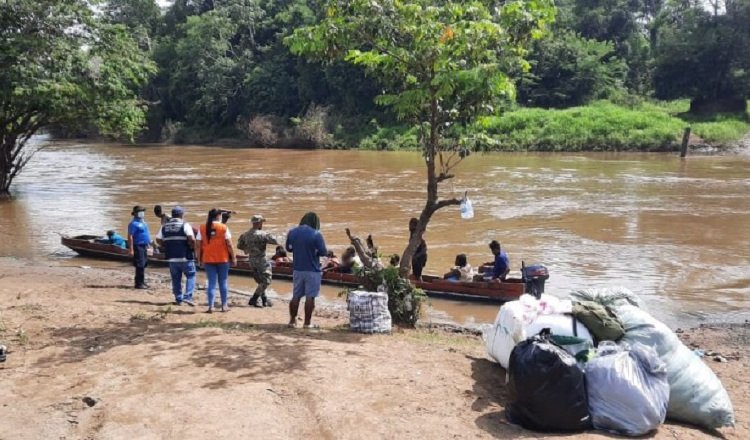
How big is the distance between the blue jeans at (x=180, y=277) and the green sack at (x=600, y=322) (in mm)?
6052

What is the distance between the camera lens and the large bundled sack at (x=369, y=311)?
26.6 ft

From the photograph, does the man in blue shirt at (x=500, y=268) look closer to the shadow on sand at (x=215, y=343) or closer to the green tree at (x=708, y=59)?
the shadow on sand at (x=215, y=343)

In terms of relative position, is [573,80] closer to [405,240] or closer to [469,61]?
[405,240]

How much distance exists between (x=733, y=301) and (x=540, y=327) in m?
8.47

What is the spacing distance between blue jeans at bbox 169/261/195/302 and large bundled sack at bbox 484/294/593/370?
5285 millimetres

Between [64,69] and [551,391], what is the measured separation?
2050cm

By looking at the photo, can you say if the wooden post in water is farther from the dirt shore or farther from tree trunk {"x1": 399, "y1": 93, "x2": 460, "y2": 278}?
tree trunk {"x1": 399, "y1": 93, "x2": 460, "y2": 278}

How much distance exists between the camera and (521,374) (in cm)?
→ 523

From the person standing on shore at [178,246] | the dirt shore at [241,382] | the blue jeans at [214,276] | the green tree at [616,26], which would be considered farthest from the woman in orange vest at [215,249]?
the green tree at [616,26]

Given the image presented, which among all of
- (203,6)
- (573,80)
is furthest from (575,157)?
(203,6)

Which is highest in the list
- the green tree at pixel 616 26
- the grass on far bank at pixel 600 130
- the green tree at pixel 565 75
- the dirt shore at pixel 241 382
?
the green tree at pixel 616 26

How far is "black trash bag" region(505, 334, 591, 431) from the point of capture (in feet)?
16.9

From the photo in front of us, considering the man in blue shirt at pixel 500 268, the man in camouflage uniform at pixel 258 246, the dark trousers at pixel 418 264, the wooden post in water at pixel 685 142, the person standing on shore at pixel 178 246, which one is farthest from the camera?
the wooden post in water at pixel 685 142

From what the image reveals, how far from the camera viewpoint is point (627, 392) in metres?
5.18
